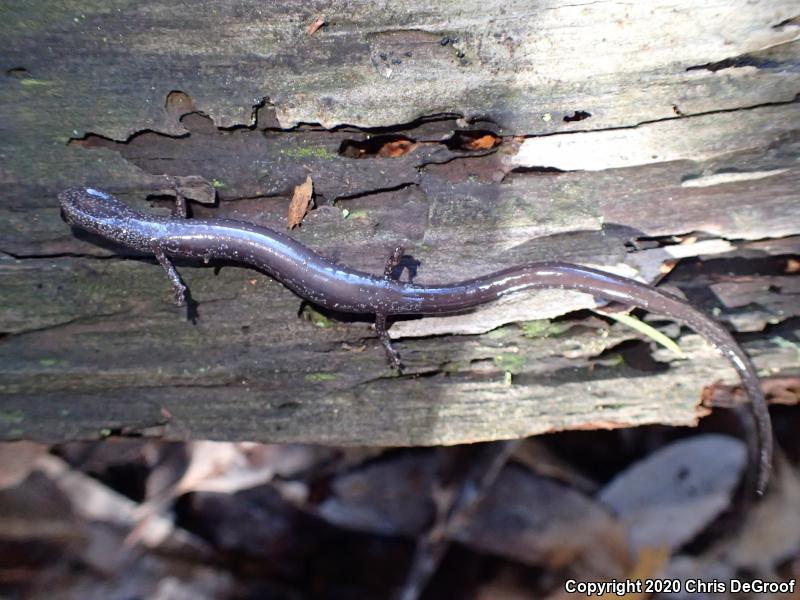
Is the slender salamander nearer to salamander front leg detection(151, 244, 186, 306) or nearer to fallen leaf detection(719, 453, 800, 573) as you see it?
salamander front leg detection(151, 244, 186, 306)

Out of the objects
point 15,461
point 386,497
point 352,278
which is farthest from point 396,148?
point 15,461

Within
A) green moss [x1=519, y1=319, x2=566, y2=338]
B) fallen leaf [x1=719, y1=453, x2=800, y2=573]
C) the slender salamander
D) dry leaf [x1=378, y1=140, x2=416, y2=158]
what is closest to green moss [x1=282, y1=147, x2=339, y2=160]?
dry leaf [x1=378, y1=140, x2=416, y2=158]

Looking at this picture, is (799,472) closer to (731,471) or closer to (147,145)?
(731,471)

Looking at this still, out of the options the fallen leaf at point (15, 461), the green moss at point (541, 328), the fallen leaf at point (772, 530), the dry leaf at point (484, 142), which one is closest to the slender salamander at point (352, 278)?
the green moss at point (541, 328)

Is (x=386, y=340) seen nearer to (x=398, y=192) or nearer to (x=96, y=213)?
(x=398, y=192)

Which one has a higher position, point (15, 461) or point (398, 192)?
point (398, 192)
